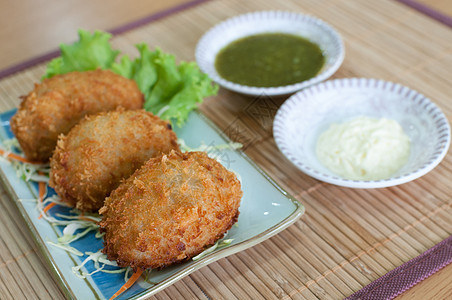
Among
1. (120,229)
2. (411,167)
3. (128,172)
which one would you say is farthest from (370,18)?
(120,229)

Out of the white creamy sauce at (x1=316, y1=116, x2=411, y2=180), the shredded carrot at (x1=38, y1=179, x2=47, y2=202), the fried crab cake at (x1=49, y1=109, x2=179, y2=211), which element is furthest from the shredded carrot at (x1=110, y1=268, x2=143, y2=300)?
the white creamy sauce at (x1=316, y1=116, x2=411, y2=180)

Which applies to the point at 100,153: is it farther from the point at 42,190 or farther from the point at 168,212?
the point at 168,212

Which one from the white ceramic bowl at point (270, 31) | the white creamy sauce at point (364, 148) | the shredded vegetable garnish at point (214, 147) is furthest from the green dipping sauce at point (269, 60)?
the shredded vegetable garnish at point (214, 147)

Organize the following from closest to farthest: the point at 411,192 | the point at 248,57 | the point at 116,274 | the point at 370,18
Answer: the point at 116,274, the point at 411,192, the point at 248,57, the point at 370,18

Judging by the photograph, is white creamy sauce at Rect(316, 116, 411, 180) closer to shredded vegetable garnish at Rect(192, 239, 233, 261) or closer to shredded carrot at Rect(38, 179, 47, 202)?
shredded vegetable garnish at Rect(192, 239, 233, 261)

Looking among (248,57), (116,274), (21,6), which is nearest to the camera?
(116,274)

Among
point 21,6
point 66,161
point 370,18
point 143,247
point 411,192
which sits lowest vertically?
point 411,192

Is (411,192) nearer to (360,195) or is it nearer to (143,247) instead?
(360,195)
